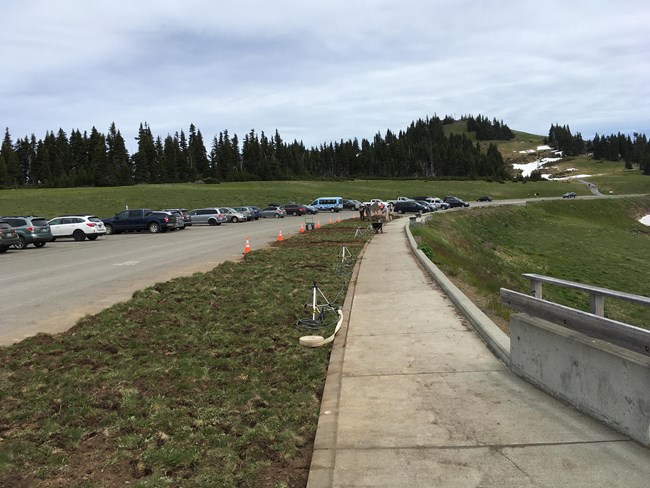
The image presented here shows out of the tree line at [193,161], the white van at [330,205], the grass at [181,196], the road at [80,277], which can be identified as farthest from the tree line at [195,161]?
the road at [80,277]

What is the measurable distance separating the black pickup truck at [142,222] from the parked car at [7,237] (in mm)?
11137

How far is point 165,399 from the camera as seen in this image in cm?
513

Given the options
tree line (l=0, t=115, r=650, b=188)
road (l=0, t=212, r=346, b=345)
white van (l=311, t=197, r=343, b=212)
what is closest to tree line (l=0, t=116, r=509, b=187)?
tree line (l=0, t=115, r=650, b=188)

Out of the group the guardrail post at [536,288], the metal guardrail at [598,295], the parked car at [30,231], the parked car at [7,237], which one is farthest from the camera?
the parked car at [30,231]

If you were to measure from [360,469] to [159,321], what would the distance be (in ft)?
18.9

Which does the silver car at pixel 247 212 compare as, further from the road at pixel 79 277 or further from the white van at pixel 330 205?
the road at pixel 79 277

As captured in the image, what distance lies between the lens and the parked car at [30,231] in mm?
26109

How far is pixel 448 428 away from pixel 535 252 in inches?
1294

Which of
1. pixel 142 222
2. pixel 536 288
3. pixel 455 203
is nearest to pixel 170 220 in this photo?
pixel 142 222

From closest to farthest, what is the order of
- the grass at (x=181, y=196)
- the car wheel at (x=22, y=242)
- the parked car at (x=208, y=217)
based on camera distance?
the car wheel at (x=22, y=242), the parked car at (x=208, y=217), the grass at (x=181, y=196)

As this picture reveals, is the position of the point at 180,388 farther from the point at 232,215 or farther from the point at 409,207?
the point at 409,207

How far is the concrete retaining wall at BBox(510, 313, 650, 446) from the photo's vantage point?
3820 mm

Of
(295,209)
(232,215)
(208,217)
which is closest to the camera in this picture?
(208,217)

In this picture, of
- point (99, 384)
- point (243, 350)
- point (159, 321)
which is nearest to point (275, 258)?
point (159, 321)
